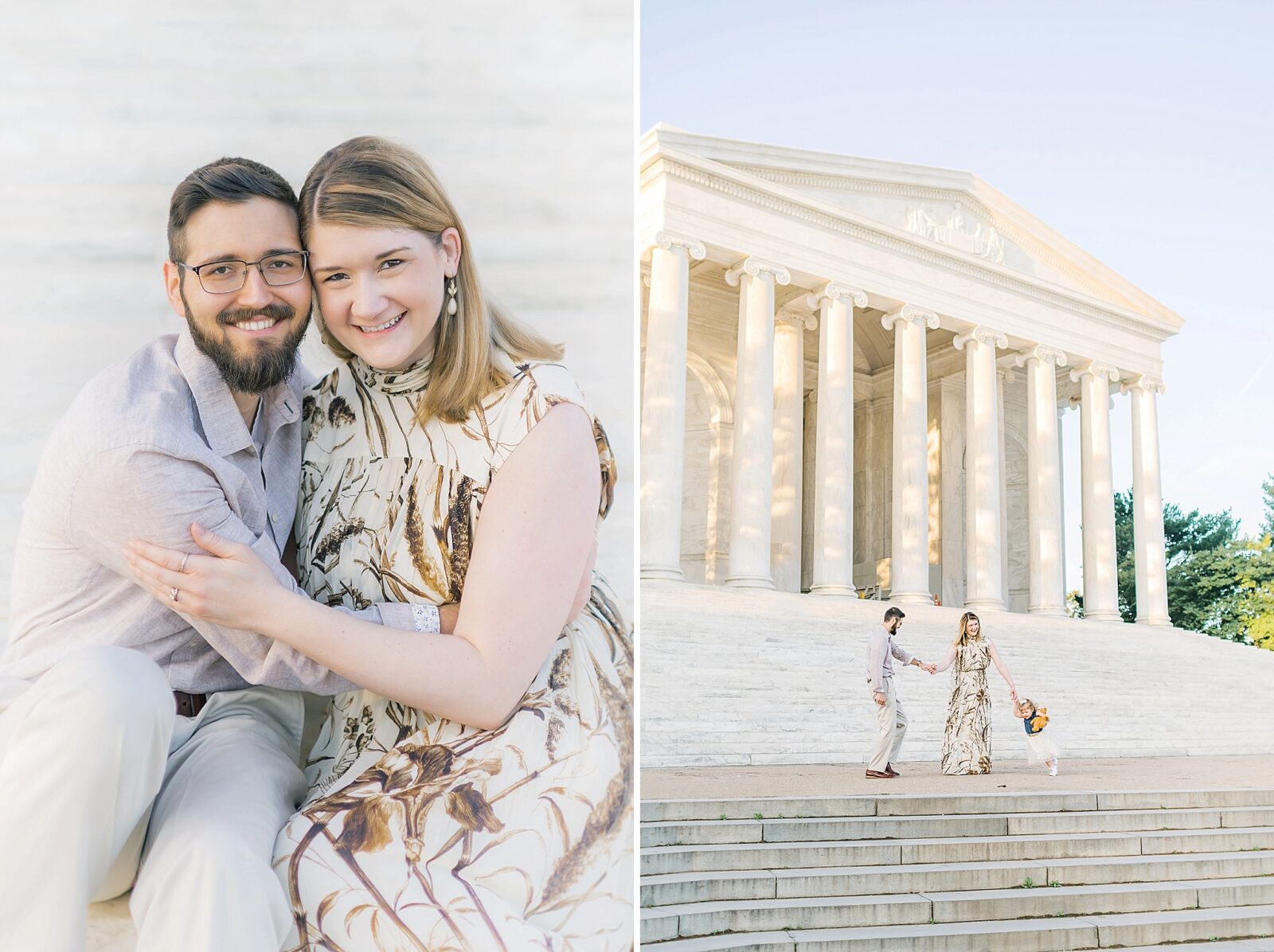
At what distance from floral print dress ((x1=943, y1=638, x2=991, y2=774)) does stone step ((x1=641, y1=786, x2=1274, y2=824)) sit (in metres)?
2.38

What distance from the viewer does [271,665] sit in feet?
8.50

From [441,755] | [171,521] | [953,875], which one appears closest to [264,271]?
[171,521]

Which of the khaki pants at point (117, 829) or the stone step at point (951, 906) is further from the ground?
the khaki pants at point (117, 829)

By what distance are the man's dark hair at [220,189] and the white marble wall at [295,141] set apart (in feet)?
0.46

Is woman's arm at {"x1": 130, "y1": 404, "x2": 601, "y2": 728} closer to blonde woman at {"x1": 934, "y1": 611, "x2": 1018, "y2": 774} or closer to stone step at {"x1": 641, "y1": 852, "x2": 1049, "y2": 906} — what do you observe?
A: stone step at {"x1": 641, "y1": 852, "x2": 1049, "y2": 906}

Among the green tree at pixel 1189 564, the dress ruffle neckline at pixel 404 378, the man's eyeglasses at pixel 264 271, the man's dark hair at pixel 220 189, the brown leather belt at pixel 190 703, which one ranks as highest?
the green tree at pixel 1189 564

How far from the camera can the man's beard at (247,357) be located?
283cm

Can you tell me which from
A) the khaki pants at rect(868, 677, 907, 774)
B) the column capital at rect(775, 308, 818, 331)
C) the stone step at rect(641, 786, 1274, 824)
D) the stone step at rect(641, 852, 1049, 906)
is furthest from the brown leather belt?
the column capital at rect(775, 308, 818, 331)

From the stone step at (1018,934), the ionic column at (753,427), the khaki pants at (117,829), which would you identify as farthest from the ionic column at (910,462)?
the khaki pants at (117,829)

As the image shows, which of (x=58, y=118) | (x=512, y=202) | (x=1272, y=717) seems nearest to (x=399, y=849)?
(x=512, y=202)

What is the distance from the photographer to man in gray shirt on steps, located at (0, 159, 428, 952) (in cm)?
219

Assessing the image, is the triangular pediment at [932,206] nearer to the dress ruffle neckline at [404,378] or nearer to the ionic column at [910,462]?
the ionic column at [910,462]

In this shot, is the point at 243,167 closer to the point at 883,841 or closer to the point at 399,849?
the point at 399,849

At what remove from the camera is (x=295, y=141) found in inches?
124
